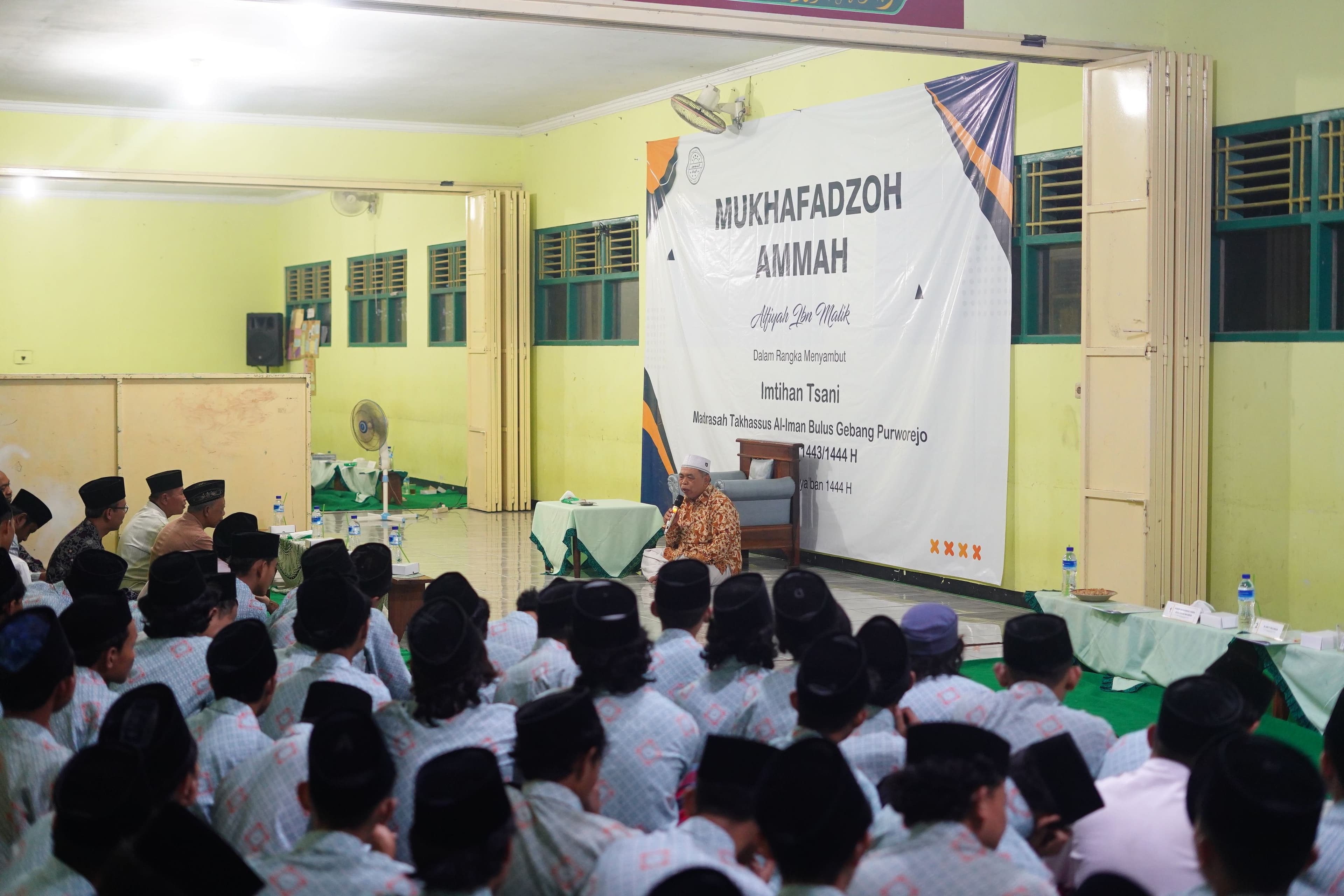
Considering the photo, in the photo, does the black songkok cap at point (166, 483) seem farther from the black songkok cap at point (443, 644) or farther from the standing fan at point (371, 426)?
the standing fan at point (371, 426)

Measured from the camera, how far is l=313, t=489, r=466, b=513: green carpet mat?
13328 millimetres

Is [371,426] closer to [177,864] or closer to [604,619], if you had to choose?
[604,619]

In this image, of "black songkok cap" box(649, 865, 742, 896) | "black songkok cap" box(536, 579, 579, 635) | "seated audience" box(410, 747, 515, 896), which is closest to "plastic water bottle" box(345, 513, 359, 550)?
"black songkok cap" box(536, 579, 579, 635)

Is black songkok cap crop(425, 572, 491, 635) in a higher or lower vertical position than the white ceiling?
lower

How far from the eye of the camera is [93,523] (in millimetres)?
6449

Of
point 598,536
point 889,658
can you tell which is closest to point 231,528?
point 598,536

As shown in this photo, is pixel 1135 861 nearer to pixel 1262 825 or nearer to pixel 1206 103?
pixel 1262 825

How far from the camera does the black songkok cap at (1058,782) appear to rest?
2.77m

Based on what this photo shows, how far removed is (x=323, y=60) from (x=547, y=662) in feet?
25.6

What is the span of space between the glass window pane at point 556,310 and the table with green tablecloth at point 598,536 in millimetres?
4040

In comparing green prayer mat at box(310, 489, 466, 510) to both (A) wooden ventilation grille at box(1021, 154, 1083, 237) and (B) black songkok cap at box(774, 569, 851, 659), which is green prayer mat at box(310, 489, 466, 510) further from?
(B) black songkok cap at box(774, 569, 851, 659)

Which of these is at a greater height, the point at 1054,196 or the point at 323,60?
the point at 323,60

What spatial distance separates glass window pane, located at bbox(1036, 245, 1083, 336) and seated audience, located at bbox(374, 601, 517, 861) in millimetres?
5469

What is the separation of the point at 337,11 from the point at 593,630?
6.73 metres
